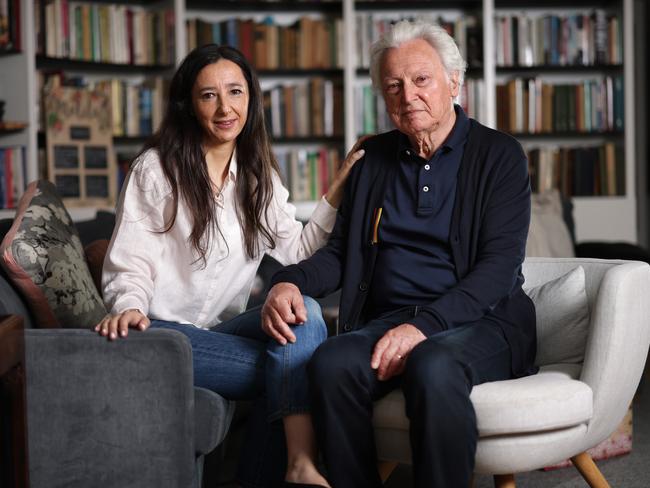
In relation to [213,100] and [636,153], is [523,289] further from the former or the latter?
[636,153]

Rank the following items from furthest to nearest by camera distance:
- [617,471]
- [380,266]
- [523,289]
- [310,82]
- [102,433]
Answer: [310,82], [617,471], [523,289], [380,266], [102,433]

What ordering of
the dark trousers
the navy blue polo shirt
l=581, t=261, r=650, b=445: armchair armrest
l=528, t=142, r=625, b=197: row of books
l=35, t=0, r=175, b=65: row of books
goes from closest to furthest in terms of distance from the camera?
the dark trousers, l=581, t=261, r=650, b=445: armchair armrest, the navy blue polo shirt, l=35, t=0, r=175, b=65: row of books, l=528, t=142, r=625, b=197: row of books

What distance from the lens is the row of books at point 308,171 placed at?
5.01 m

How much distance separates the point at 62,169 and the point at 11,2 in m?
0.84

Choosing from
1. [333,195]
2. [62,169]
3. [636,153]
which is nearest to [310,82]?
[62,169]

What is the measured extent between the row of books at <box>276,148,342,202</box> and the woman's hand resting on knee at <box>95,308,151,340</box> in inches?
124

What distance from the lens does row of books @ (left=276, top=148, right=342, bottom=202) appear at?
16.4 ft

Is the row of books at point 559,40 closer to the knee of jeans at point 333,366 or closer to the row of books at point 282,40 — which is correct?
the row of books at point 282,40

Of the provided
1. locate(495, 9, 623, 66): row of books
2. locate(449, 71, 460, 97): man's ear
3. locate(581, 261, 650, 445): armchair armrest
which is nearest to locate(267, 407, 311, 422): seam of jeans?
locate(581, 261, 650, 445): armchair armrest

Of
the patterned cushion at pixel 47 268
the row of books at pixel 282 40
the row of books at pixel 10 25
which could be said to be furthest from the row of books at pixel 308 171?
the patterned cushion at pixel 47 268

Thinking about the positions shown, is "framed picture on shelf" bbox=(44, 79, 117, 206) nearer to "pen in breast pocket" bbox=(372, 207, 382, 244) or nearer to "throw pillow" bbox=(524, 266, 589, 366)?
"pen in breast pocket" bbox=(372, 207, 382, 244)

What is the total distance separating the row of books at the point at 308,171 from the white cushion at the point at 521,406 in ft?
10.4

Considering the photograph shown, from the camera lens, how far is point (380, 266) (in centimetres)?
215

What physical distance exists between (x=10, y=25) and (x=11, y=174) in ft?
2.39
